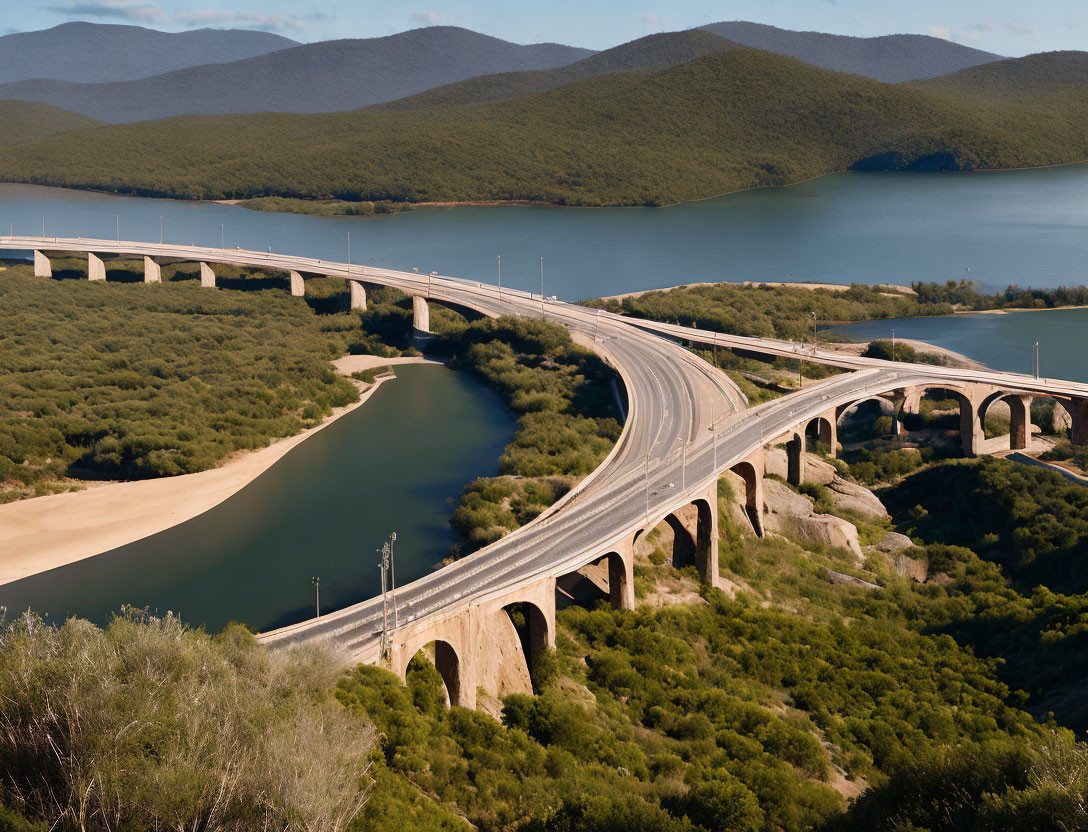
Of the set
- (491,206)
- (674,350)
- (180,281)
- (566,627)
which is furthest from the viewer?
(491,206)

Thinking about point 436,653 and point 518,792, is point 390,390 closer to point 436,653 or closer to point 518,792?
point 436,653

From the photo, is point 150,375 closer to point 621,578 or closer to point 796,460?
point 796,460

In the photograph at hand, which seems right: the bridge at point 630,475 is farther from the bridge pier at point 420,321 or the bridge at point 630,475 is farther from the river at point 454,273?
the river at point 454,273

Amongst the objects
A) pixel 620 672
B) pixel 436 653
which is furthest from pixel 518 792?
pixel 620 672

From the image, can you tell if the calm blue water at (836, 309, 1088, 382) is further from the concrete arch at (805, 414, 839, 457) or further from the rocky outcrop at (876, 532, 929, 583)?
the rocky outcrop at (876, 532, 929, 583)

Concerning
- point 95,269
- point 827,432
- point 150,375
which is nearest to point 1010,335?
point 827,432

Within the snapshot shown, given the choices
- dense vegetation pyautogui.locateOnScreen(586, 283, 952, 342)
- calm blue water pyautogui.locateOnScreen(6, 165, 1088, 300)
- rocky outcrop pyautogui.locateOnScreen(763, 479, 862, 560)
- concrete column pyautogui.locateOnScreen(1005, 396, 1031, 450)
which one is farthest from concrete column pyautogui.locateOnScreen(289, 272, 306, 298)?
concrete column pyautogui.locateOnScreen(1005, 396, 1031, 450)

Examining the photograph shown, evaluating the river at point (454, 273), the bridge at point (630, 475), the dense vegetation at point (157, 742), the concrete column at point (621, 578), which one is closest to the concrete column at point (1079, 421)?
the bridge at point (630, 475)

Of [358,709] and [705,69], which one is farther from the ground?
[705,69]
